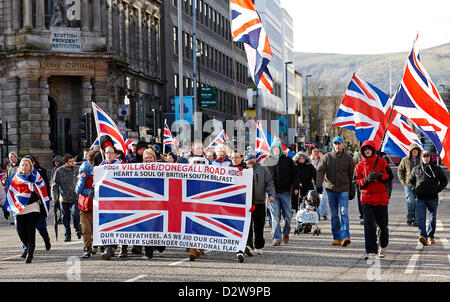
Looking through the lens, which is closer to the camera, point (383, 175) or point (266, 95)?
point (383, 175)

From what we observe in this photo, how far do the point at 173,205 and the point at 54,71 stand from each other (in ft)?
115

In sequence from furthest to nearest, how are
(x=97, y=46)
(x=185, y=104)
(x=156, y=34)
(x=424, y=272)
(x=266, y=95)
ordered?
(x=266, y=95), (x=156, y=34), (x=97, y=46), (x=185, y=104), (x=424, y=272)

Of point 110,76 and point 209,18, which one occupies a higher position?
point 209,18

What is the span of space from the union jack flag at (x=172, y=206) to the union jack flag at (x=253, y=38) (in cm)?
778

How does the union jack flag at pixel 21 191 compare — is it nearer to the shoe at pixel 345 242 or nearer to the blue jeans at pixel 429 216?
the shoe at pixel 345 242

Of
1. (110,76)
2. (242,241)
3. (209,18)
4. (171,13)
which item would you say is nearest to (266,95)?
(209,18)

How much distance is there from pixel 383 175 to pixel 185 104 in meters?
33.0

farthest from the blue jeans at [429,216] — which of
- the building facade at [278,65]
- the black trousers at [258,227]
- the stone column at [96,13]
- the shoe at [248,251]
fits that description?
the building facade at [278,65]

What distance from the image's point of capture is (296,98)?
140 meters

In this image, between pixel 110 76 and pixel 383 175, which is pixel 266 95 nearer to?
pixel 110 76

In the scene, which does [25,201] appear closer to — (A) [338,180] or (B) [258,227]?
(B) [258,227]

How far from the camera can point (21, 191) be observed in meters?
16.2

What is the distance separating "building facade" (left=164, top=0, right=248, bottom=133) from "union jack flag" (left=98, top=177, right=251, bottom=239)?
1464 inches
